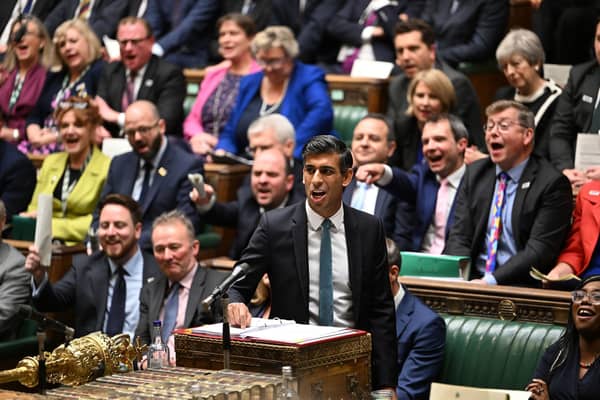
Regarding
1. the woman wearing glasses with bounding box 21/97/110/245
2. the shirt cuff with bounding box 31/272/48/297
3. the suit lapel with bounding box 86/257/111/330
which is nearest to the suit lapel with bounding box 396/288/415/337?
the suit lapel with bounding box 86/257/111/330

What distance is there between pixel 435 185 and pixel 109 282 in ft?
5.33

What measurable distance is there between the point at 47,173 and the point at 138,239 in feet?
3.43

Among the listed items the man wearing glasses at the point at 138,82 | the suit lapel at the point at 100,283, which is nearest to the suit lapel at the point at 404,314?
the suit lapel at the point at 100,283

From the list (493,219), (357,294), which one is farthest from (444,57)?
(357,294)

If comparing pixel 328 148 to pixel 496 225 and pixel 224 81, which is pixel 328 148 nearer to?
pixel 496 225

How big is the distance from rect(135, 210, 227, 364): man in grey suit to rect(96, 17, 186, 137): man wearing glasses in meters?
2.26

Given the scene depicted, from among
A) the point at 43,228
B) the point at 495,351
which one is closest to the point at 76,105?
the point at 43,228

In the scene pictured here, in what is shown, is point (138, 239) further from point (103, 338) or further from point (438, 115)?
point (103, 338)

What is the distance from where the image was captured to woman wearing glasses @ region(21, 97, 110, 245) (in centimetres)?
673

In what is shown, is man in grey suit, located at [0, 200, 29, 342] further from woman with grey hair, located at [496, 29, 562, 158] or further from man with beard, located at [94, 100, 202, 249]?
woman with grey hair, located at [496, 29, 562, 158]

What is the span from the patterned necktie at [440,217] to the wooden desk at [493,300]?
77cm

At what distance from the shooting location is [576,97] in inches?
249

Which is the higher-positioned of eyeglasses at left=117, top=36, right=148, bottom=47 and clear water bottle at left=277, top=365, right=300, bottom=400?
eyeglasses at left=117, top=36, right=148, bottom=47

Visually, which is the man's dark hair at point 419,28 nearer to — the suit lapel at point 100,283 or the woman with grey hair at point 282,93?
the woman with grey hair at point 282,93
